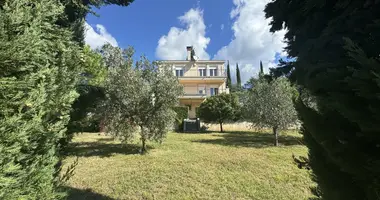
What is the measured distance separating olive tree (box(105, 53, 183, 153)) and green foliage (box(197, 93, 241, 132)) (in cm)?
983

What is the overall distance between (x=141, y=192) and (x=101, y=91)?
2814 mm

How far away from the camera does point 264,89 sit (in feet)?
42.1

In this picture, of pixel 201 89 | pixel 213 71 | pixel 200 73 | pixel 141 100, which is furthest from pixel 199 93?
pixel 141 100

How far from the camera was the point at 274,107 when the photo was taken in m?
12.0

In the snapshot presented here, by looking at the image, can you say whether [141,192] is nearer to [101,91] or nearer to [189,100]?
[101,91]

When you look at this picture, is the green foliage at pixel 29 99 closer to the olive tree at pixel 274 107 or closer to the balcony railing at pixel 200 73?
the olive tree at pixel 274 107

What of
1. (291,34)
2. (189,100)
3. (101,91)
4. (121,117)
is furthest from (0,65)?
(189,100)

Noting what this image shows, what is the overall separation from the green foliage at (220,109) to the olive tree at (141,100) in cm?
983

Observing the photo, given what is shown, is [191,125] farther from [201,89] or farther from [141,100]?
[201,89]

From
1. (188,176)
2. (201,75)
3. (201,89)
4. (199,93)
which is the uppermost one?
(201,75)

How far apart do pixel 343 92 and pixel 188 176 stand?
227 inches

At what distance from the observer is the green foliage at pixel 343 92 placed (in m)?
1.38

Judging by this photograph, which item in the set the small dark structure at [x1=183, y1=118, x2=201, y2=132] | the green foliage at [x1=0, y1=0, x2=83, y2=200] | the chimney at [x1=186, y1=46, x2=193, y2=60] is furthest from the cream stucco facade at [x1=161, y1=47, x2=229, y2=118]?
the green foliage at [x1=0, y1=0, x2=83, y2=200]

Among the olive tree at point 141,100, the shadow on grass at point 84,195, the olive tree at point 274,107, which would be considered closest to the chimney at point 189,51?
the olive tree at point 274,107
